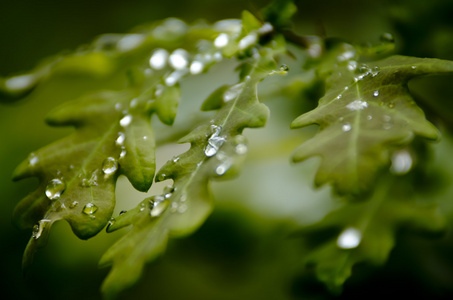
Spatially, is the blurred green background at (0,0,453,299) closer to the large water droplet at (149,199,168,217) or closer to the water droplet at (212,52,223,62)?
the water droplet at (212,52,223,62)

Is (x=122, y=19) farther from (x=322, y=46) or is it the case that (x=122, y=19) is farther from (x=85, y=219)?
(x=85, y=219)

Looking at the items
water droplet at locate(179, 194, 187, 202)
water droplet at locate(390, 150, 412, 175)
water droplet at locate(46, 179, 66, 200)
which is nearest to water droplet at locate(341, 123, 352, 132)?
water droplet at locate(179, 194, 187, 202)

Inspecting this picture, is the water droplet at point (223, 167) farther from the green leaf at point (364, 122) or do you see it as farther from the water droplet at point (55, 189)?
the water droplet at point (55, 189)

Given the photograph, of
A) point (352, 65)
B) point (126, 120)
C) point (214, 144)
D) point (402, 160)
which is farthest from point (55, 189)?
point (402, 160)

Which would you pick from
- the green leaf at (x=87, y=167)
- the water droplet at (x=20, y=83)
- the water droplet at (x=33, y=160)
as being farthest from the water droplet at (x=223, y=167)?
the water droplet at (x=20, y=83)

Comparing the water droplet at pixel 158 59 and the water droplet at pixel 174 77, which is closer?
the water droplet at pixel 174 77

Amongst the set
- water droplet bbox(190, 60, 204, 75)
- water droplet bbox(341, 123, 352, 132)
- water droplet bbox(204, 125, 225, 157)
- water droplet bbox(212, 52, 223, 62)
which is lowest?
water droplet bbox(204, 125, 225, 157)

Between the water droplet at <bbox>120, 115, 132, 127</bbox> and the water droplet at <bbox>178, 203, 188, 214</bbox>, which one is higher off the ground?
the water droplet at <bbox>178, 203, 188, 214</bbox>
